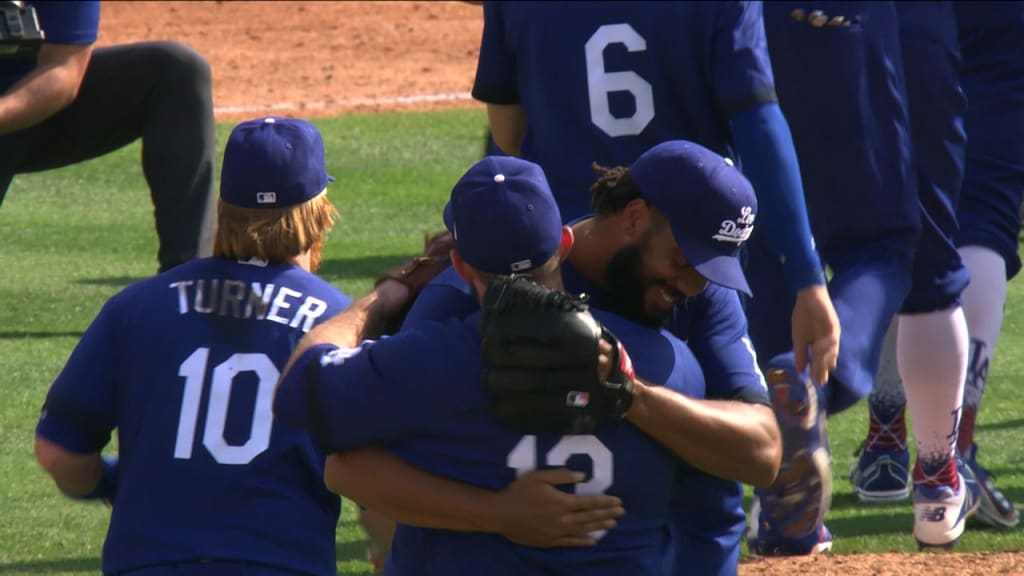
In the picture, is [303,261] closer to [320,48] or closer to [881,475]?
[881,475]

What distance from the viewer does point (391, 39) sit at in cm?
1812

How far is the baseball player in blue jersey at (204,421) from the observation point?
3.13m

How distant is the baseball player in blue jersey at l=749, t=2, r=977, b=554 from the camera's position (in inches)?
165

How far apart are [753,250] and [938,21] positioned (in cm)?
78

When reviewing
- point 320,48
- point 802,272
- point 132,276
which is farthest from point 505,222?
point 320,48

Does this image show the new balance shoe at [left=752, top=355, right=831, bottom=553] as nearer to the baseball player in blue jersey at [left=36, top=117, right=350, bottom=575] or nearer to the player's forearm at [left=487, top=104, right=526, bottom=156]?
the player's forearm at [left=487, top=104, right=526, bottom=156]

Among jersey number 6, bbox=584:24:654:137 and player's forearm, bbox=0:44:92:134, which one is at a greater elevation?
jersey number 6, bbox=584:24:654:137

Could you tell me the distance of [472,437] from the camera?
266cm

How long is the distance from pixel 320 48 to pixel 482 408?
15431 millimetres

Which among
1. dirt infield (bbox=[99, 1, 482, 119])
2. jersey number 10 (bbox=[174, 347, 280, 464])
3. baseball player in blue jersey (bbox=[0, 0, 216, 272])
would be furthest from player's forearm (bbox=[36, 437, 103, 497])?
dirt infield (bbox=[99, 1, 482, 119])

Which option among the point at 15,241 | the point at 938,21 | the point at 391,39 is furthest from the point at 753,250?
the point at 391,39

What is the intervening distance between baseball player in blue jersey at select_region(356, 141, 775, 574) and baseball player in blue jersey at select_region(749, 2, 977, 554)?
39.7 inches

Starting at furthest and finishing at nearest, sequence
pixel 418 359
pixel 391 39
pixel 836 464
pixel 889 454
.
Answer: pixel 391 39 → pixel 836 464 → pixel 889 454 → pixel 418 359

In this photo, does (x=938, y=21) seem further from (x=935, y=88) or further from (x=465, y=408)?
(x=465, y=408)
